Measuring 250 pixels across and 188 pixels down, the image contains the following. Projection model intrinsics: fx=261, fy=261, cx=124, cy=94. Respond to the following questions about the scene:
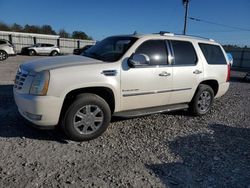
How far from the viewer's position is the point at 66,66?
4.12 meters

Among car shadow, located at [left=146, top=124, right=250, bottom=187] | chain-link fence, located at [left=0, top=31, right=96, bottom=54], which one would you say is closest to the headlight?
car shadow, located at [left=146, top=124, right=250, bottom=187]

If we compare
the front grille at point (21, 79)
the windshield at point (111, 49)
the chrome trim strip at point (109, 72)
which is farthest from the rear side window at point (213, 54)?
the front grille at point (21, 79)

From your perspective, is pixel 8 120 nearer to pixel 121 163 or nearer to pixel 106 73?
pixel 106 73

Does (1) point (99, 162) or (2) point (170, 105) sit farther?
(2) point (170, 105)

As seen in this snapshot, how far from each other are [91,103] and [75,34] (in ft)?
229

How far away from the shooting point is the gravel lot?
3.26 m

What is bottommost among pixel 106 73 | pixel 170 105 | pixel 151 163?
pixel 151 163

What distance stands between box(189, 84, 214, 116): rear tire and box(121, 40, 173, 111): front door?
0.91 m

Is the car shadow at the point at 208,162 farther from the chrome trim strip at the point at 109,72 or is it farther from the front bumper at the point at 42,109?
the front bumper at the point at 42,109

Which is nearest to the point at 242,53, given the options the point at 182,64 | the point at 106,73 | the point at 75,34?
the point at 182,64

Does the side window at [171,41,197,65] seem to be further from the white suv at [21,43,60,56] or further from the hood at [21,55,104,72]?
the white suv at [21,43,60,56]

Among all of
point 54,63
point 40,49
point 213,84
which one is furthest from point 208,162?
point 40,49

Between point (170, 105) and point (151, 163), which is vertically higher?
point (170, 105)

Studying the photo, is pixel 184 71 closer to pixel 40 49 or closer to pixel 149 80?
pixel 149 80
